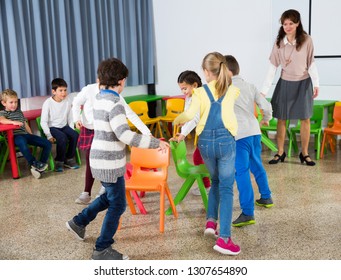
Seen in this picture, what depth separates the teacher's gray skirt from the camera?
16.6 ft

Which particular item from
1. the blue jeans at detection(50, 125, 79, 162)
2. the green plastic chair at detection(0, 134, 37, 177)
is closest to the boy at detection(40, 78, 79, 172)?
the blue jeans at detection(50, 125, 79, 162)

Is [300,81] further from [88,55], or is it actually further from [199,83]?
[88,55]

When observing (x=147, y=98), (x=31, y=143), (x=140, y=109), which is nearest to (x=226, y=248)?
(x=31, y=143)

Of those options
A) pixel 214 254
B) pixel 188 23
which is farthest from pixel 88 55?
pixel 214 254

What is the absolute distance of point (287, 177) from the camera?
4.62m

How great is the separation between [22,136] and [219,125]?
2.91 m

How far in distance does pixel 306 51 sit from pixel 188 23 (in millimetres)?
2559

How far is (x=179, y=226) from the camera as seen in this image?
342cm

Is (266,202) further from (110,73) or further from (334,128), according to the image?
(334,128)

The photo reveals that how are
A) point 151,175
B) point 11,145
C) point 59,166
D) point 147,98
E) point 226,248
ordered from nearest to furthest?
point 226,248 → point 151,175 → point 11,145 → point 59,166 → point 147,98

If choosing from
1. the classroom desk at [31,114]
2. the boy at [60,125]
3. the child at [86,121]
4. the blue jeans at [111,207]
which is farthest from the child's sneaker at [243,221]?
the classroom desk at [31,114]

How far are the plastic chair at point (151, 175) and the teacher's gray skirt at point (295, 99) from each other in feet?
6.89

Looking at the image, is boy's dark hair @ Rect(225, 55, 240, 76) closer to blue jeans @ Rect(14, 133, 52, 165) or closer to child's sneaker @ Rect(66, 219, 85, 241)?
child's sneaker @ Rect(66, 219, 85, 241)

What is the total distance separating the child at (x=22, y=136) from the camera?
4.90 metres
